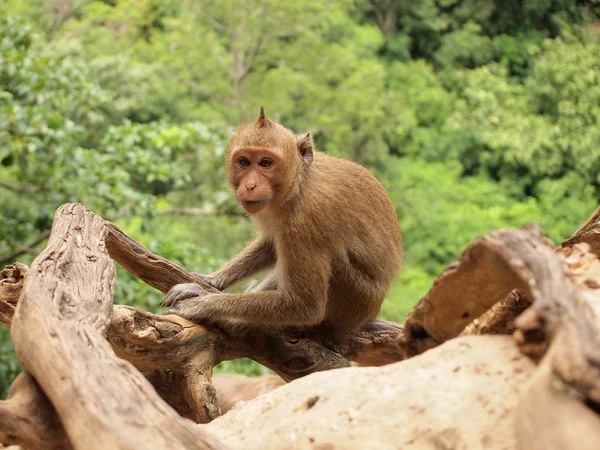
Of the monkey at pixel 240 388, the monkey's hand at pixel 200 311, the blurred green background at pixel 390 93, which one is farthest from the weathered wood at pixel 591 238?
the blurred green background at pixel 390 93

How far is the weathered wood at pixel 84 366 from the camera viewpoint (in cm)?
245

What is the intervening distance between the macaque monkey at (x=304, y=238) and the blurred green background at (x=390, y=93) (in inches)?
165

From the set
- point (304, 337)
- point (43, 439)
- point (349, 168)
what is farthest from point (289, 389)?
point (349, 168)

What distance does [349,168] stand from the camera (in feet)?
17.0

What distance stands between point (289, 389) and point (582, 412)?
5.35ft

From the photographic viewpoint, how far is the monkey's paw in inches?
190

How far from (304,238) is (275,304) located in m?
0.49

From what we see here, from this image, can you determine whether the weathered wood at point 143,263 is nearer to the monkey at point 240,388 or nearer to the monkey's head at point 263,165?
the monkey's head at point 263,165

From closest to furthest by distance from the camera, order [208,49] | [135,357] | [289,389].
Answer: [289,389], [135,357], [208,49]

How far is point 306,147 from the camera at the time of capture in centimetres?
492

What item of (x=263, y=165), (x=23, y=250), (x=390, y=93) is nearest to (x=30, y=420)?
(x=263, y=165)

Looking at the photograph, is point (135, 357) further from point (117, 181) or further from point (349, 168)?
point (117, 181)

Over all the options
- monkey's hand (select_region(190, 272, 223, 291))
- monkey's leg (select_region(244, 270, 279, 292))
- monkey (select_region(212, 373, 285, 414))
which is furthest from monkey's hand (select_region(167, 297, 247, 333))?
monkey (select_region(212, 373, 285, 414))

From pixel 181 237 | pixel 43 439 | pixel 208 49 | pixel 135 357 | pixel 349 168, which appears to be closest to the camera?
pixel 43 439
